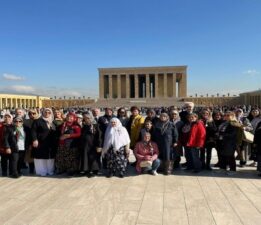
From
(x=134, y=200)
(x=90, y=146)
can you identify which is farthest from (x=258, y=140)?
(x=90, y=146)

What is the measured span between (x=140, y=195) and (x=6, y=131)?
3.55m

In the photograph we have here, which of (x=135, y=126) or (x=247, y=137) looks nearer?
(x=247, y=137)

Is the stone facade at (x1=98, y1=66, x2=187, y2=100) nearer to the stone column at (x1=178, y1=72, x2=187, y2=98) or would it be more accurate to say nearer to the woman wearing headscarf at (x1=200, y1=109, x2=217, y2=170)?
the stone column at (x1=178, y1=72, x2=187, y2=98)

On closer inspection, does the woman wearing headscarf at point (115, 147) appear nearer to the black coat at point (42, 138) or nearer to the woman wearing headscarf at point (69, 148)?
the woman wearing headscarf at point (69, 148)

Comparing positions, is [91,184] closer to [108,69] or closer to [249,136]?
[249,136]

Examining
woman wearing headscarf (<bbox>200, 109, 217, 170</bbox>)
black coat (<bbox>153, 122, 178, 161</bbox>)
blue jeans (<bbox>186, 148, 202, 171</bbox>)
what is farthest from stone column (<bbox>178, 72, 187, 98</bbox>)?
black coat (<bbox>153, 122, 178, 161</bbox>)

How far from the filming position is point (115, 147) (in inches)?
276

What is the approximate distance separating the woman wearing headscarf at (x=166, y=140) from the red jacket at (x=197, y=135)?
0.35m

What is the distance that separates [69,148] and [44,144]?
Result: 0.62 meters

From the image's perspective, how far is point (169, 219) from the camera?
171 inches

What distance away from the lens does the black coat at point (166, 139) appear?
720 centimetres

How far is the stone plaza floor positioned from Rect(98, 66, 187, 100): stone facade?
54778mm

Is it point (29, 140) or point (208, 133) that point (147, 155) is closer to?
point (208, 133)

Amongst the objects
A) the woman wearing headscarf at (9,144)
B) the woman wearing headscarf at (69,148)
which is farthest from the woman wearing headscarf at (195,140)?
the woman wearing headscarf at (9,144)
